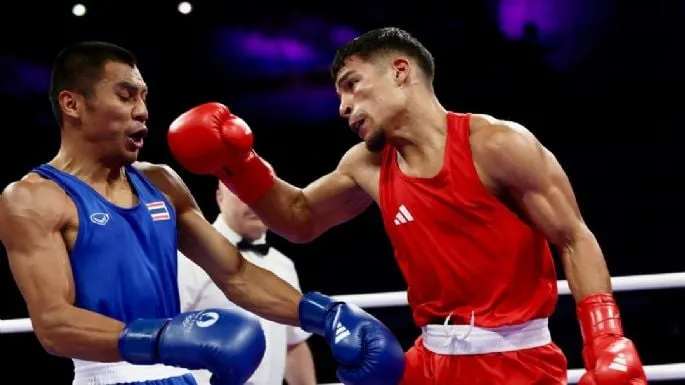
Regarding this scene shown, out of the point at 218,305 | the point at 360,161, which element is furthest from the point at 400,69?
the point at 218,305

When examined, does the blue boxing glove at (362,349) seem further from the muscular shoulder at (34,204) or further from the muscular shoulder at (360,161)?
the muscular shoulder at (34,204)

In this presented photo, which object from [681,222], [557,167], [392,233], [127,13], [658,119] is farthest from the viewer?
[127,13]

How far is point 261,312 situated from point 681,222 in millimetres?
5054

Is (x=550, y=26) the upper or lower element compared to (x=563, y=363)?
upper

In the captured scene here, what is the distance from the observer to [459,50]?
25.9ft

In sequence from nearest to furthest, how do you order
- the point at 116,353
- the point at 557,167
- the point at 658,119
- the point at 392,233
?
1. the point at 116,353
2. the point at 557,167
3. the point at 392,233
4. the point at 658,119

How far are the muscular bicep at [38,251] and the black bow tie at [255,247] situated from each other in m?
1.56

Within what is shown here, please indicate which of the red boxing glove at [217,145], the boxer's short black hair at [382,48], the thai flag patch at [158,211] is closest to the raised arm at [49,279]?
the thai flag patch at [158,211]

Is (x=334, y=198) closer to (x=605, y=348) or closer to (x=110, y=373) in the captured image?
(x=110, y=373)

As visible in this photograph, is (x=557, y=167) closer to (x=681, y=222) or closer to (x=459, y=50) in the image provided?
(x=681, y=222)

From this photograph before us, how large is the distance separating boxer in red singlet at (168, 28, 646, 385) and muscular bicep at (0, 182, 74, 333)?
537mm

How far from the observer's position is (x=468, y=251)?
2.50 metres

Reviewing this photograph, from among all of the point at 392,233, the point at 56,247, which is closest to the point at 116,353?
the point at 56,247

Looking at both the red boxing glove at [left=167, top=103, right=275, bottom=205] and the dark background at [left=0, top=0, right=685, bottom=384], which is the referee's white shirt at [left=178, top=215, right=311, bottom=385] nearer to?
the red boxing glove at [left=167, top=103, right=275, bottom=205]
